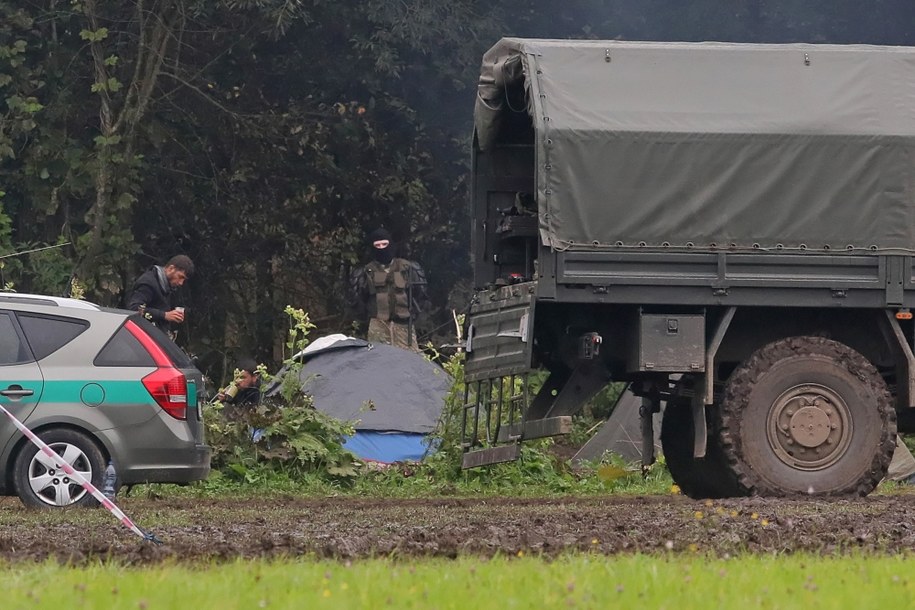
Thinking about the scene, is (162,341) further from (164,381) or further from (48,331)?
(48,331)

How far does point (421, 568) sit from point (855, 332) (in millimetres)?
6493

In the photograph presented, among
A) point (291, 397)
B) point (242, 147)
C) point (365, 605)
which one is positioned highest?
point (242, 147)

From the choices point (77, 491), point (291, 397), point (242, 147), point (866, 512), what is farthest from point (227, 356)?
point (866, 512)

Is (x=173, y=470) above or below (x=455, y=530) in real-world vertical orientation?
above

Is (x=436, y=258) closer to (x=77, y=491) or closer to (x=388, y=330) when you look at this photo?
(x=388, y=330)

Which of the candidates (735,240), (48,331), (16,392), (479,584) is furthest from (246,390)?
(479,584)

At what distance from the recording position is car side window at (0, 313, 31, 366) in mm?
11727

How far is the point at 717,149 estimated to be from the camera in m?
12.0

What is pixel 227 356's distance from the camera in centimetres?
2406

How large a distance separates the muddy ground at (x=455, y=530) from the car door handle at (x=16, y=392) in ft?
2.58

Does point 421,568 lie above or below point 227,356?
below

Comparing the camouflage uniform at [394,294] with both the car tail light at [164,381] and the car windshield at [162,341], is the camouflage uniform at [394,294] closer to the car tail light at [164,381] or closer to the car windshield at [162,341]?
the car windshield at [162,341]

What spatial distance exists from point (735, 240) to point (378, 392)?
20.2ft

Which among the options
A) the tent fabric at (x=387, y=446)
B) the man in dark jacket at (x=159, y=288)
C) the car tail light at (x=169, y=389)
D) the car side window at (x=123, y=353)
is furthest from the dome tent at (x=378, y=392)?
the car side window at (x=123, y=353)
